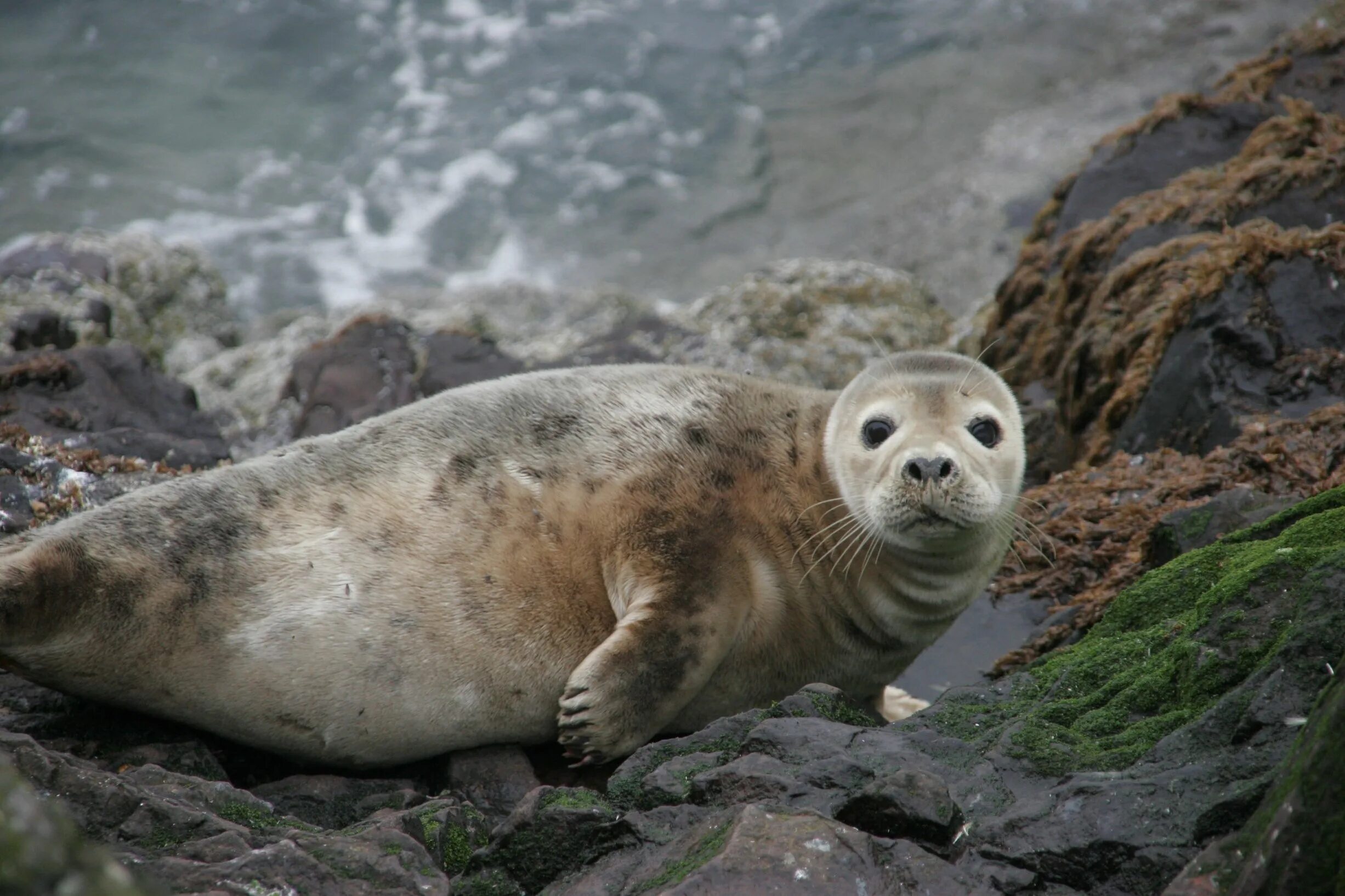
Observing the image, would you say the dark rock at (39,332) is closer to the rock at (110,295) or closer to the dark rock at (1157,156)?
the rock at (110,295)

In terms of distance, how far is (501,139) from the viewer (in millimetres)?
17469

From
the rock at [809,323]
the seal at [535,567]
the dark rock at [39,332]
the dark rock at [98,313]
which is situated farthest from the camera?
the rock at [809,323]

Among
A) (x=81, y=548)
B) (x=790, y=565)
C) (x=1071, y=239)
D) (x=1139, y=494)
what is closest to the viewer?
(x=81, y=548)

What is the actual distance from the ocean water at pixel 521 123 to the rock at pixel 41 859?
12.0 meters

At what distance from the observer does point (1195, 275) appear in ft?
21.1

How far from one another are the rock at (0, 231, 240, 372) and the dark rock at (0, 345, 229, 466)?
3.89 feet

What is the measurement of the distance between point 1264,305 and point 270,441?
245 inches

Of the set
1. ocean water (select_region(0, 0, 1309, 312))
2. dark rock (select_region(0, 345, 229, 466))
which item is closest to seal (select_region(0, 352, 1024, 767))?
dark rock (select_region(0, 345, 229, 466))

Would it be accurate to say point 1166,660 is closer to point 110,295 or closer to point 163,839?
point 163,839

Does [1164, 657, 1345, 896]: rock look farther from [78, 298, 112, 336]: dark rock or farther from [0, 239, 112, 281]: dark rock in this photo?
[0, 239, 112, 281]: dark rock

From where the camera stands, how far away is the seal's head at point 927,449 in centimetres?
418

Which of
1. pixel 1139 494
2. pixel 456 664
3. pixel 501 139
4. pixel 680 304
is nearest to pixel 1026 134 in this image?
pixel 680 304

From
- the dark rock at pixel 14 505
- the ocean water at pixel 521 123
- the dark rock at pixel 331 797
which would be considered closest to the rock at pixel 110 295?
the ocean water at pixel 521 123

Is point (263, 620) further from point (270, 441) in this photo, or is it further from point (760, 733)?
point (270, 441)
